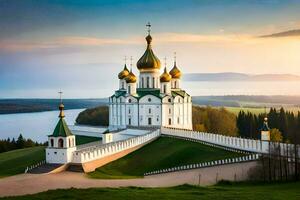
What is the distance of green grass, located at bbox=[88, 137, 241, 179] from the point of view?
27.2 metres

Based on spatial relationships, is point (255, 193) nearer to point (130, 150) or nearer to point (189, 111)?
point (130, 150)

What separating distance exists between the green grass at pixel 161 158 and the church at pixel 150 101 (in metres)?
11.0

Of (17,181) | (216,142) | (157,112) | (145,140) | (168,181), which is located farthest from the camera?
(157,112)

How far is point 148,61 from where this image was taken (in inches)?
1827

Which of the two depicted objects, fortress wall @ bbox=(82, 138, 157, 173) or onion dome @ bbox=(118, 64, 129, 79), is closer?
fortress wall @ bbox=(82, 138, 157, 173)

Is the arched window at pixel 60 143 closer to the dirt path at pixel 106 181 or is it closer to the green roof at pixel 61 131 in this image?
the green roof at pixel 61 131

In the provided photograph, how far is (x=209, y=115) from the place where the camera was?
2413 inches

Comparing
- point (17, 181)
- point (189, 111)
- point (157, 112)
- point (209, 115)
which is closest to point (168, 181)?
point (17, 181)

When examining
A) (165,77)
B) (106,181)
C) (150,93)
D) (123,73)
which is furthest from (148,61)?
(106,181)

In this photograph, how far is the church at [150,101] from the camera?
44.5m

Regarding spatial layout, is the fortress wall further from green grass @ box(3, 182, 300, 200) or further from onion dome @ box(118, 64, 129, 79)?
onion dome @ box(118, 64, 129, 79)

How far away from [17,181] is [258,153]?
12675mm

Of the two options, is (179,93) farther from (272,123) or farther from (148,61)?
(272,123)

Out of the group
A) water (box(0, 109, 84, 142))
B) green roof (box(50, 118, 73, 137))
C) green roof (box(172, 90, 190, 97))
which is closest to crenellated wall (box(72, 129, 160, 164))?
green roof (box(50, 118, 73, 137))
